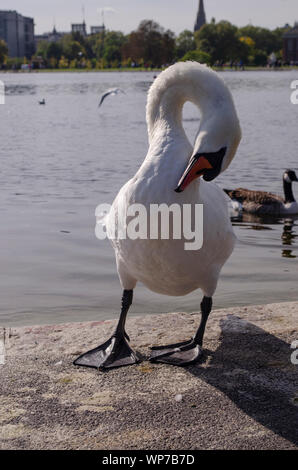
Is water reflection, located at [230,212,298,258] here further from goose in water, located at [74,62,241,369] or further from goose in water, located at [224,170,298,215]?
goose in water, located at [74,62,241,369]

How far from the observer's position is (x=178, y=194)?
3.69 m

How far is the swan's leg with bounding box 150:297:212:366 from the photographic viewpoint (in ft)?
13.4

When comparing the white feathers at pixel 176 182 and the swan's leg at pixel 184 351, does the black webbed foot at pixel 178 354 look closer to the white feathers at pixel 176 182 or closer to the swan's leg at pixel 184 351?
the swan's leg at pixel 184 351

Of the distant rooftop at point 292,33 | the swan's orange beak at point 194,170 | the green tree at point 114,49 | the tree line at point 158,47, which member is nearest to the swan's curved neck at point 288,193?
the swan's orange beak at point 194,170

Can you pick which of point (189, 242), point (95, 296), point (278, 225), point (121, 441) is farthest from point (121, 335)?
point (278, 225)

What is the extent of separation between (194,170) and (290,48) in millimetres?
182200

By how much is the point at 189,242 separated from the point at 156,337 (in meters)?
1.07

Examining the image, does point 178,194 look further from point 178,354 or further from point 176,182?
point 178,354

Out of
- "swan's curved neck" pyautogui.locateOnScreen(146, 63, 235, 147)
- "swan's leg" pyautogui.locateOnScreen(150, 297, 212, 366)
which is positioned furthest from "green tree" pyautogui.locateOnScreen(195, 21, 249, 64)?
"swan's leg" pyautogui.locateOnScreen(150, 297, 212, 366)

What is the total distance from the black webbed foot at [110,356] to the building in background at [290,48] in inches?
7049

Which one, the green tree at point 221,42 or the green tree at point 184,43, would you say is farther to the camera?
the green tree at point 221,42

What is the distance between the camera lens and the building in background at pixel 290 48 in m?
173

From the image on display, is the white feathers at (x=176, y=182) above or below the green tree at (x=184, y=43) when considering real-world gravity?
below

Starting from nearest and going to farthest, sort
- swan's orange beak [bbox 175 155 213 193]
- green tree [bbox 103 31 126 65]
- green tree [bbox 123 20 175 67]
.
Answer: swan's orange beak [bbox 175 155 213 193], green tree [bbox 123 20 175 67], green tree [bbox 103 31 126 65]
